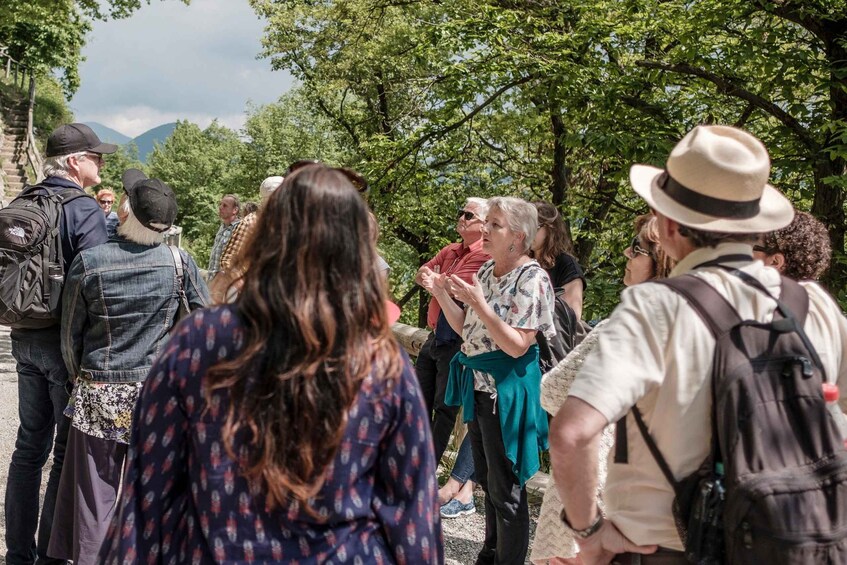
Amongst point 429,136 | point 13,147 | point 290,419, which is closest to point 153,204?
point 290,419

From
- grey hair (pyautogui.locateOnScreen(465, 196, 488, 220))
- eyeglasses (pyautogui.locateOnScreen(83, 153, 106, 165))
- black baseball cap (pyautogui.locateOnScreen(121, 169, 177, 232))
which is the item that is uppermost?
grey hair (pyautogui.locateOnScreen(465, 196, 488, 220))

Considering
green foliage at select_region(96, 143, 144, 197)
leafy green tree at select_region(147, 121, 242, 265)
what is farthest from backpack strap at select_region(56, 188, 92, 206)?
green foliage at select_region(96, 143, 144, 197)

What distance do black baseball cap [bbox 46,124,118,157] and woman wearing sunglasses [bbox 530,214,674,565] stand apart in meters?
2.37

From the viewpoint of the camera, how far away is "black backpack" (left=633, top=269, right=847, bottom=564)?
1582 mm

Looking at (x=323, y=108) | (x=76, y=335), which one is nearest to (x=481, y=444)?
(x=76, y=335)

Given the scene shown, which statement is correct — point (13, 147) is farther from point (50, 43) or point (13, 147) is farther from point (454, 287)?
point (454, 287)

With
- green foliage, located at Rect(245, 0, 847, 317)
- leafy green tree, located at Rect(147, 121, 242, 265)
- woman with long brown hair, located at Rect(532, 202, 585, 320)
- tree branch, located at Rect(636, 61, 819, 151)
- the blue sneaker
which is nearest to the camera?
woman with long brown hair, located at Rect(532, 202, 585, 320)

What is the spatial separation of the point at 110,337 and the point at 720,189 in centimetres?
257

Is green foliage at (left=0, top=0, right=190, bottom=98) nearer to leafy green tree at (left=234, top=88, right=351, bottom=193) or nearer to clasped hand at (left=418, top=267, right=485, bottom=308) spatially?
leafy green tree at (left=234, top=88, right=351, bottom=193)

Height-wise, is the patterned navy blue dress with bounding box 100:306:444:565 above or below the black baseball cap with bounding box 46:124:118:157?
below

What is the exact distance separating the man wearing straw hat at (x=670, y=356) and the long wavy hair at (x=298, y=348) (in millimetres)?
494

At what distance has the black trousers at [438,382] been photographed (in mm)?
Result: 4891

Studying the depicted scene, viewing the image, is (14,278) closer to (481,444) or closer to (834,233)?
(481,444)

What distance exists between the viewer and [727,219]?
5.94 feet
